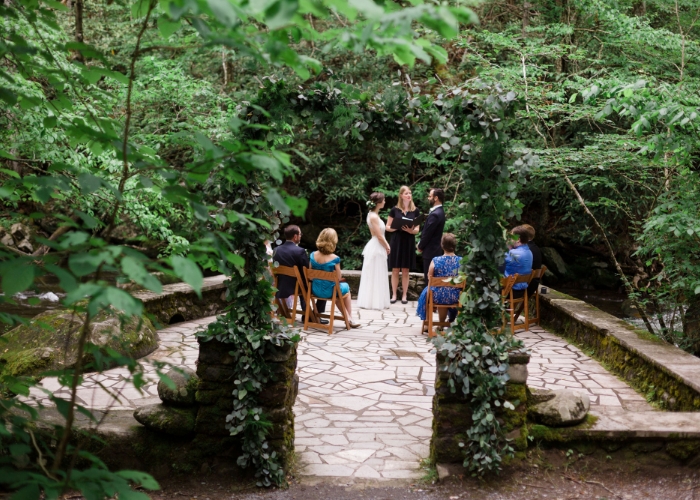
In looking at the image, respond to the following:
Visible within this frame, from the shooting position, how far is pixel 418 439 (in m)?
5.16

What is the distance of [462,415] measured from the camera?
14.9 feet

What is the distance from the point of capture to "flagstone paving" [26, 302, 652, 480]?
4.83m

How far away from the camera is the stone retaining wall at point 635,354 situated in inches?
218

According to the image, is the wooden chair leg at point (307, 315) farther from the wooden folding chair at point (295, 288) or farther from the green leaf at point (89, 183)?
the green leaf at point (89, 183)

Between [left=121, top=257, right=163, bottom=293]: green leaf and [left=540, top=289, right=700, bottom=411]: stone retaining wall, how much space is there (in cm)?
457

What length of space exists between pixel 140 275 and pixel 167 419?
2.94m

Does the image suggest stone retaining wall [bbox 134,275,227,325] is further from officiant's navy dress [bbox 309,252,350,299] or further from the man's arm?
the man's arm

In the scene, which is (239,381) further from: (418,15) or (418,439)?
(418,15)

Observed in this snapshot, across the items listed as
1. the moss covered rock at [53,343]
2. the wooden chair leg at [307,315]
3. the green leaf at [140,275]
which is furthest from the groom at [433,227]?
the green leaf at [140,275]

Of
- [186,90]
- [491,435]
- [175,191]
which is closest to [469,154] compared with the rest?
[491,435]

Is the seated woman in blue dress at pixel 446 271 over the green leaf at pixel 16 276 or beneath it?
beneath

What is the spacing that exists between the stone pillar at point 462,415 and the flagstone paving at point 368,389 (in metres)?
0.27

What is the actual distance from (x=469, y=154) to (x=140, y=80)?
7523 millimetres

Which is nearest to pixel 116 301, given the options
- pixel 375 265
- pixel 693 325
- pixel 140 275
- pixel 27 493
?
pixel 140 275
